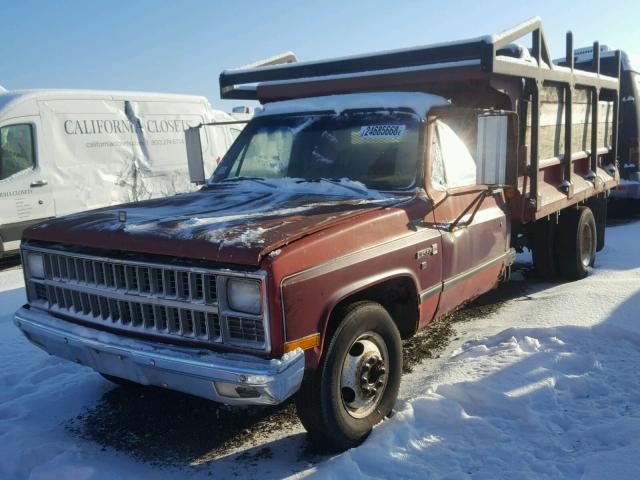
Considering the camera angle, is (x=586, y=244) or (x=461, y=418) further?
(x=586, y=244)

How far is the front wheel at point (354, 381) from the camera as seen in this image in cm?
321

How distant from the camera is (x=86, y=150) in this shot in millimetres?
9930

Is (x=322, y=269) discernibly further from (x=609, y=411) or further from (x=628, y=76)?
(x=628, y=76)

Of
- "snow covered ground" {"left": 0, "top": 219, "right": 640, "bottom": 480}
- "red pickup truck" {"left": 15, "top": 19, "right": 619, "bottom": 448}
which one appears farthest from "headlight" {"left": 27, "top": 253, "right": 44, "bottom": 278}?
"snow covered ground" {"left": 0, "top": 219, "right": 640, "bottom": 480}

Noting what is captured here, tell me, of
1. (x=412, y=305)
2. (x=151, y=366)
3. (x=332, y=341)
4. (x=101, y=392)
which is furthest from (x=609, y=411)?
(x=101, y=392)

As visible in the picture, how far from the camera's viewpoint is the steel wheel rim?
276 inches

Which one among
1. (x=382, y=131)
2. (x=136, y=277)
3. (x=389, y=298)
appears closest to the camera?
(x=136, y=277)

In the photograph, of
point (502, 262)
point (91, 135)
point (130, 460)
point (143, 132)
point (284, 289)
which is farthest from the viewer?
point (143, 132)

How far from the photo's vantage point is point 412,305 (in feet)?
13.1

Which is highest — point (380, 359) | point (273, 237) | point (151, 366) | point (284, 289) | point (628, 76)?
point (628, 76)

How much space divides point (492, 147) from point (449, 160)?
2.15 ft

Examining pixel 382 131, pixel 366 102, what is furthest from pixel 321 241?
pixel 366 102

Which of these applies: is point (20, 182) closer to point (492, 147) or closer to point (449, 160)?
point (449, 160)

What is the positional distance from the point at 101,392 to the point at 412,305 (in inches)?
93.4
